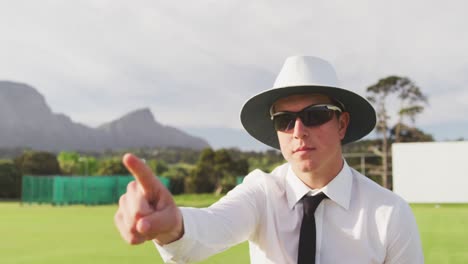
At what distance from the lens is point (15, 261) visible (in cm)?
1117

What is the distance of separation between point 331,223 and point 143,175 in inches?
61.1

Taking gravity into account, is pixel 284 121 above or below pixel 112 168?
above

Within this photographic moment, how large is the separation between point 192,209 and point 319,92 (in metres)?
1.19

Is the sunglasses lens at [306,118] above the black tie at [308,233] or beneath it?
above

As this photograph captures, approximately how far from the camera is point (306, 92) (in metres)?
3.45

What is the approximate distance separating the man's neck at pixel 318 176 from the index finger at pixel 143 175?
1.38 meters

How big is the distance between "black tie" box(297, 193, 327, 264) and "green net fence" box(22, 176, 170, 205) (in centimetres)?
3766

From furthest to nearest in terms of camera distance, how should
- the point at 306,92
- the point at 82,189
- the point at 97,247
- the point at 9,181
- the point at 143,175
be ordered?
the point at 9,181
the point at 82,189
the point at 97,247
the point at 306,92
the point at 143,175

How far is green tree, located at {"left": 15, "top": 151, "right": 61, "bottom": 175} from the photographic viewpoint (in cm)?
6448

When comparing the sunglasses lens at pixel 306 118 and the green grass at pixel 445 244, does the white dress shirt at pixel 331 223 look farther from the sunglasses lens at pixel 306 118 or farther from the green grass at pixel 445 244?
the green grass at pixel 445 244

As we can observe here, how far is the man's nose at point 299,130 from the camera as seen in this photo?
129 inches

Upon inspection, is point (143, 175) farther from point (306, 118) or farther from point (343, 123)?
point (343, 123)

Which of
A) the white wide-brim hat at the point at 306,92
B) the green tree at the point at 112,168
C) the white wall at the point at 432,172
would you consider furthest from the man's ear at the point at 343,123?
the green tree at the point at 112,168

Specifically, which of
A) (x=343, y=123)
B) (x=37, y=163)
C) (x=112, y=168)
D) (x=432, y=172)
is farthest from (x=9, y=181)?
(x=343, y=123)
